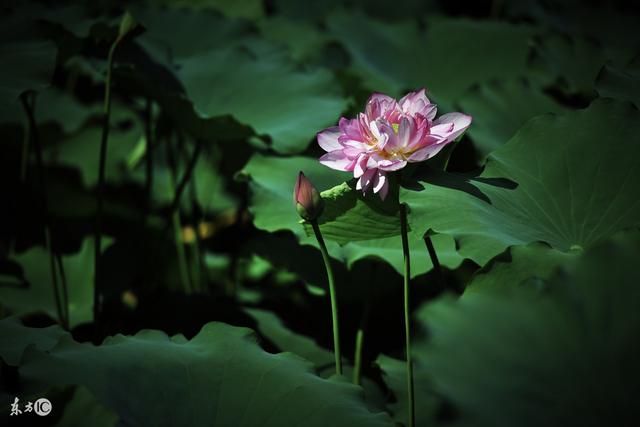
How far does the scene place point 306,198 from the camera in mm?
916

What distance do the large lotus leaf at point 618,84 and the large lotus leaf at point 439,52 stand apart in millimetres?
880

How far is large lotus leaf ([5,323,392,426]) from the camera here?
0.80m

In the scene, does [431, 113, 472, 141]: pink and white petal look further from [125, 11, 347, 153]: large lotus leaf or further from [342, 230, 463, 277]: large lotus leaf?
[125, 11, 347, 153]: large lotus leaf

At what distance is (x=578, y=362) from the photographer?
2.00 feet

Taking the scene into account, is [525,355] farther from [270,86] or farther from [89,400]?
[270,86]

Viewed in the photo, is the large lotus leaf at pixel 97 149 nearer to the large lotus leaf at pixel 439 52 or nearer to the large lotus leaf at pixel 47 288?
the large lotus leaf at pixel 47 288

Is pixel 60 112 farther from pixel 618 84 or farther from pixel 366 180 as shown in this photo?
pixel 618 84

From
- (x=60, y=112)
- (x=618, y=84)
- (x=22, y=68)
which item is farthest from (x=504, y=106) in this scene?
(x=60, y=112)

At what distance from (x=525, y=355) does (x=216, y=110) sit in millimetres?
1150

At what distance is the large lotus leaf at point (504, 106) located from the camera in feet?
5.27

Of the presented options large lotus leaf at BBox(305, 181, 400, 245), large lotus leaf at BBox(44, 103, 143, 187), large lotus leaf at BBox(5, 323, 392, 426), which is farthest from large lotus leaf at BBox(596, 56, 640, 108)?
large lotus leaf at BBox(44, 103, 143, 187)

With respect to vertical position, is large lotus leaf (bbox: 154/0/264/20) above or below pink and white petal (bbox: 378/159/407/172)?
below

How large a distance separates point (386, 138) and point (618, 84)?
0.47 meters

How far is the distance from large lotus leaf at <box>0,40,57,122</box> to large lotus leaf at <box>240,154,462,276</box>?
1.39 feet
